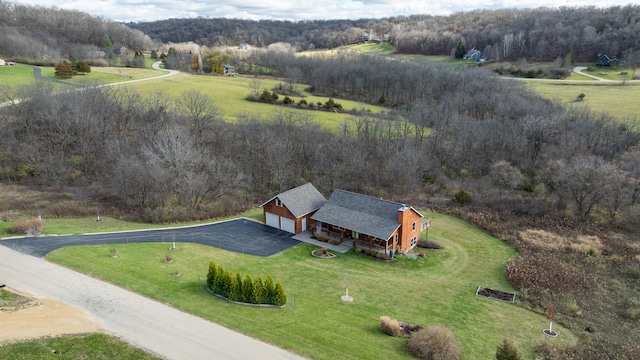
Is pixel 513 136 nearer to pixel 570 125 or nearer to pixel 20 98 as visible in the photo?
pixel 570 125

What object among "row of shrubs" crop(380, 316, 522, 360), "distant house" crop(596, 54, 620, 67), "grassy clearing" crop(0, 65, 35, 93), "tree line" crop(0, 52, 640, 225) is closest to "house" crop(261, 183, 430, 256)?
"tree line" crop(0, 52, 640, 225)

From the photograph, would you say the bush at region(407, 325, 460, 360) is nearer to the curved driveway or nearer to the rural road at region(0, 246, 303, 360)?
the curved driveway

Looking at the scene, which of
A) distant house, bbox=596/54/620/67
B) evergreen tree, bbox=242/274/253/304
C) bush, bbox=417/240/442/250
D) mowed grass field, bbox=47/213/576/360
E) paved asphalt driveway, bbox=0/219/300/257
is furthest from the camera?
distant house, bbox=596/54/620/67

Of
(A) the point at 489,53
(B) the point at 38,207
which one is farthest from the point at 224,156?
(A) the point at 489,53

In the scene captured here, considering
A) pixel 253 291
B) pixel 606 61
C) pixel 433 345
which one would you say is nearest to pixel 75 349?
pixel 253 291

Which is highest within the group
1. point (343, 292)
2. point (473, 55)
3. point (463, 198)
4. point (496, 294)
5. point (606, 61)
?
point (473, 55)

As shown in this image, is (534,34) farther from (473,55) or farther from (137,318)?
(137,318)
